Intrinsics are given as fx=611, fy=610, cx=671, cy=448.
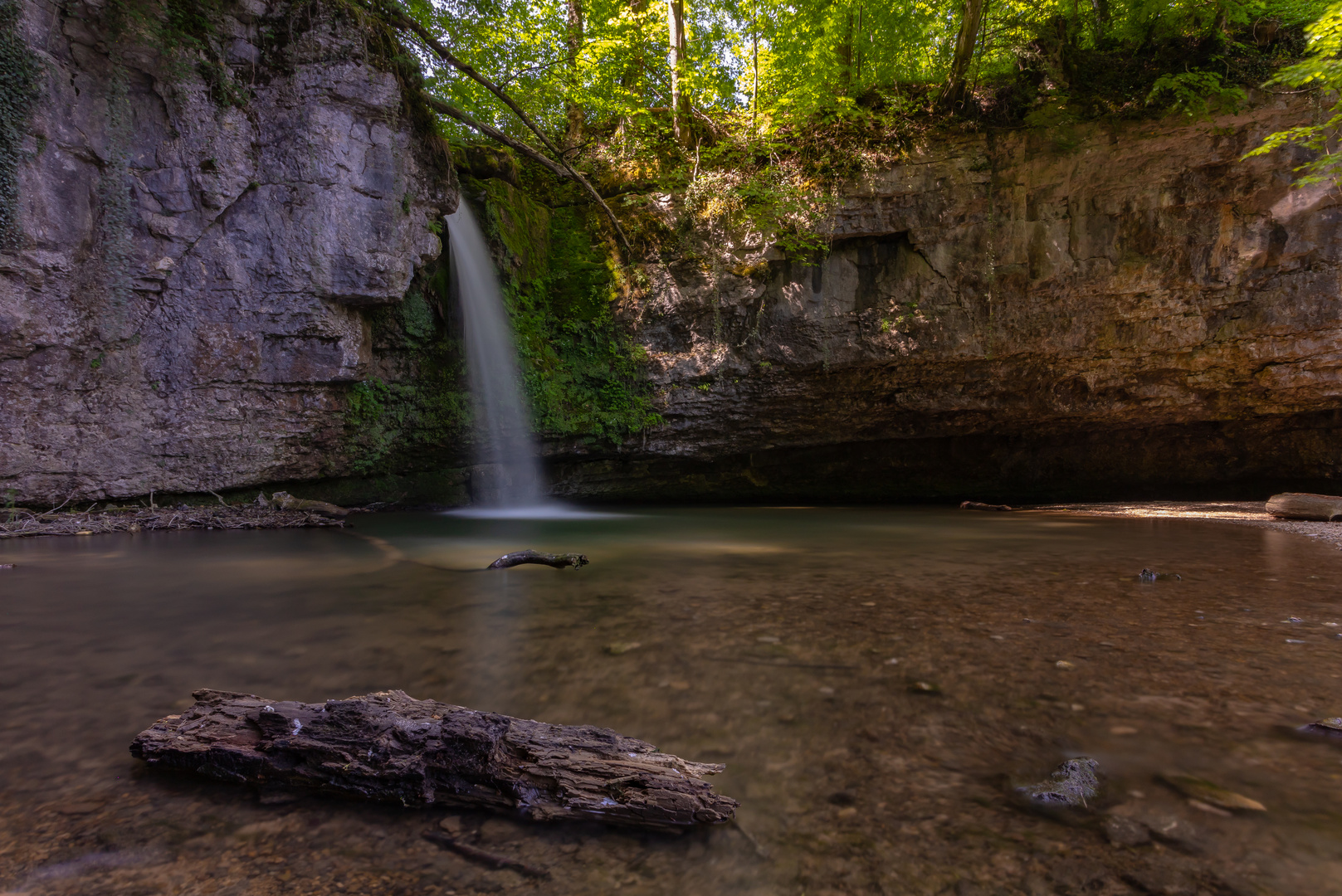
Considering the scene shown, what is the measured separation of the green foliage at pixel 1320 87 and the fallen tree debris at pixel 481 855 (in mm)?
11370

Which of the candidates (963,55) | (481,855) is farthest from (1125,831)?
(963,55)

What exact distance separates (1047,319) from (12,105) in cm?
1513

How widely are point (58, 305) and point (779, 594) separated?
9719 mm

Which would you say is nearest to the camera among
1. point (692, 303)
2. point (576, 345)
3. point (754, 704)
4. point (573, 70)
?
point (754, 704)

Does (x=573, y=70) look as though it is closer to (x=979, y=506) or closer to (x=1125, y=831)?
(x=979, y=506)

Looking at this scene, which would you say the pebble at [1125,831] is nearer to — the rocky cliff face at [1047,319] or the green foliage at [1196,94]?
the rocky cliff face at [1047,319]

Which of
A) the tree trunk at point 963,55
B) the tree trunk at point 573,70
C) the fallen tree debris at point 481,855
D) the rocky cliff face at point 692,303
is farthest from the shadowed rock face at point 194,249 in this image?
the fallen tree debris at point 481,855

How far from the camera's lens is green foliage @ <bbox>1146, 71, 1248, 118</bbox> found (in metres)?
9.48

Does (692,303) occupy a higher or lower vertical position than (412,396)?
higher

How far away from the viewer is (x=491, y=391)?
1164cm

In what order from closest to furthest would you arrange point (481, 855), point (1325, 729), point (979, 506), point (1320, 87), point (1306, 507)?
point (481, 855) < point (1325, 729) < point (1306, 507) < point (1320, 87) < point (979, 506)

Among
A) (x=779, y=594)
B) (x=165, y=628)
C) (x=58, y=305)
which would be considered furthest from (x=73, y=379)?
(x=779, y=594)

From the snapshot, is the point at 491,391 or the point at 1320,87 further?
the point at 491,391

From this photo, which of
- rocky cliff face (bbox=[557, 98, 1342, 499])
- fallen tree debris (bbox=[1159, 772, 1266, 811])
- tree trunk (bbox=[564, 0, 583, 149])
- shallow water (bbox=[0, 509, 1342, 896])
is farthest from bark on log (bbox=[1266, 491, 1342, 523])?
tree trunk (bbox=[564, 0, 583, 149])
